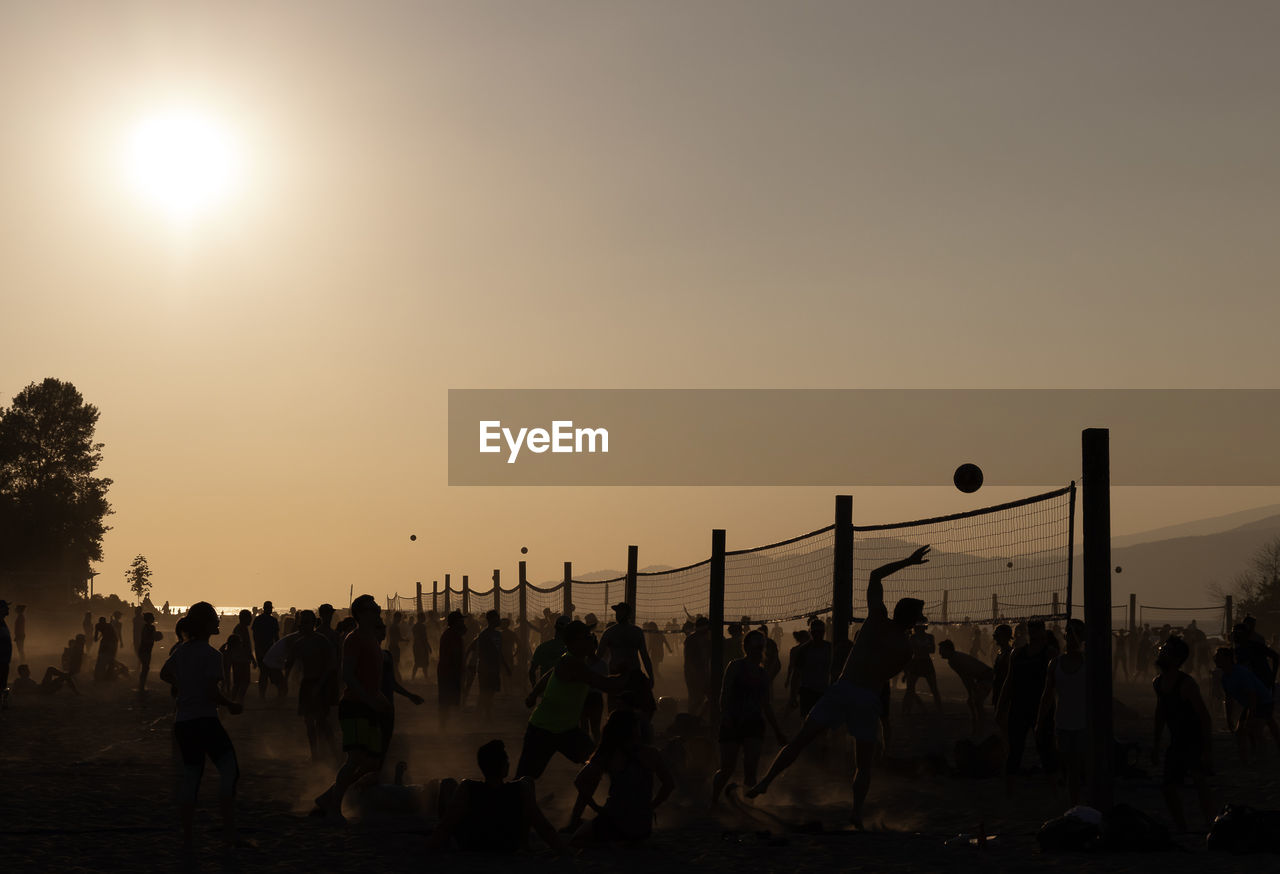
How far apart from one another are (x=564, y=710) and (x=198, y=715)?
2.64m

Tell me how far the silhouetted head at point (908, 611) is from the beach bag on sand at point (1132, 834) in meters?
1.84

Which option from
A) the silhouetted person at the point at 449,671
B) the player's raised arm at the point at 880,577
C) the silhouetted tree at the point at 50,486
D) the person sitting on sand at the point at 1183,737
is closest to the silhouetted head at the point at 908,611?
the player's raised arm at the point at 880,577

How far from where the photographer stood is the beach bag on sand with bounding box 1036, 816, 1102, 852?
10031mm

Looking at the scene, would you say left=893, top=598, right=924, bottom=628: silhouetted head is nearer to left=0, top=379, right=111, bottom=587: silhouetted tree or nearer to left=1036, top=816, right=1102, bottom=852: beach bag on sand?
left=1036, top=816, right=1102, bottom=852: beach bag on sand

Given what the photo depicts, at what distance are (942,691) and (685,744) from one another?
58.4 feet

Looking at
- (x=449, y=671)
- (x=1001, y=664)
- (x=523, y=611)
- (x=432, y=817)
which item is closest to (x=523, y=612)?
(x=523, y=611)

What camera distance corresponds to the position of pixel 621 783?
Result: 35.0ft

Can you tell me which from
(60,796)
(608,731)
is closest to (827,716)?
(608,731)

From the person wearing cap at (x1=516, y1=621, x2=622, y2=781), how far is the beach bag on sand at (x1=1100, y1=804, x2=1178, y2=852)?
11.9 feet

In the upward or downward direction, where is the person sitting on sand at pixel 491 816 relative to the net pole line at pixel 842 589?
downward

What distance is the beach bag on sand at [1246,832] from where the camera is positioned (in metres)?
9.79

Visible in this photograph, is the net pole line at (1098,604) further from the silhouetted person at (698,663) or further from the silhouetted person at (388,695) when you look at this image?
the silhouetted person at (698,663)

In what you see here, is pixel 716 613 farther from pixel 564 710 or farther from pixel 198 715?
pixel 198 715

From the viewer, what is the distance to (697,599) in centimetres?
2491
